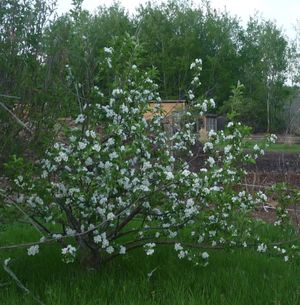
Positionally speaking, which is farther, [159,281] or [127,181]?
[159,281]

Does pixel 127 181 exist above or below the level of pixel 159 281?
above

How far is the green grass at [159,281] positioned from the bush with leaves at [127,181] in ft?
0.67

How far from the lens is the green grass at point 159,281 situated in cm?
419

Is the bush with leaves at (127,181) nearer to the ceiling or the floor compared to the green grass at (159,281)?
nearer to the ceiling

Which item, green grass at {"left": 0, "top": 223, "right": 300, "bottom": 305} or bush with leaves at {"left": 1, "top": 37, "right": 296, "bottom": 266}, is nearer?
green grass at {"left": 0, "top": 223, "right": 300, "bottom": 305}

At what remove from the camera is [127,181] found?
4.51 metres

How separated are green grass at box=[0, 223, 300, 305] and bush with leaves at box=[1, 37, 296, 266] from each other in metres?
0.20

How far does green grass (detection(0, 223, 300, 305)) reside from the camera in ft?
13.7

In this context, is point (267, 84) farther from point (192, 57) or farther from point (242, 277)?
point (242, 277)

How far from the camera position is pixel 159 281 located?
183 inches

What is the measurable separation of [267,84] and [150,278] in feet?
161

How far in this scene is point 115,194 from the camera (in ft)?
15.2

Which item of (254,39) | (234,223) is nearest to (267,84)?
(254,39)

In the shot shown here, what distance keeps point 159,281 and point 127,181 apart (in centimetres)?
93
